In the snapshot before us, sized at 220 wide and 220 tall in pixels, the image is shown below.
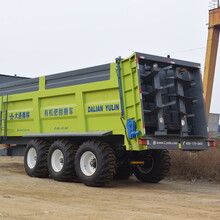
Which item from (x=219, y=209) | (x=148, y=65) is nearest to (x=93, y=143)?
(x=148, y=65)

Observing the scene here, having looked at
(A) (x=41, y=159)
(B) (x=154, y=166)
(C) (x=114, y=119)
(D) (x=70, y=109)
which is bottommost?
(B) (x=154, y=166)

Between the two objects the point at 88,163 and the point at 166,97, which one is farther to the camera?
the point at 166,97

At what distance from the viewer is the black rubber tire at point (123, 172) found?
11.6 meters

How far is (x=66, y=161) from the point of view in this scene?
10.2 metres

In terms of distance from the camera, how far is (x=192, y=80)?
10469mm

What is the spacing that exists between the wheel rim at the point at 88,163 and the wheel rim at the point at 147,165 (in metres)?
1.94

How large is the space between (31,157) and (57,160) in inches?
46.5

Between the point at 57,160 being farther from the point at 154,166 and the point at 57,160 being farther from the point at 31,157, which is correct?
the point at 154,166

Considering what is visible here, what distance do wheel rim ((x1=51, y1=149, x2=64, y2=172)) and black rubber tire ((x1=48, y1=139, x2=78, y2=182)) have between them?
0.12 m

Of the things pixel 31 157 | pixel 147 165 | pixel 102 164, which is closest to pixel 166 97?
pixel 147 165

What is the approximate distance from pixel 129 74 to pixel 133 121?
1.09 m

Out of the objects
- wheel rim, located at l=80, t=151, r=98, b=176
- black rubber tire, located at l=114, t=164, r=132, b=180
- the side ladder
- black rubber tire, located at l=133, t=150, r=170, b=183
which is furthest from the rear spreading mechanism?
the side ladder

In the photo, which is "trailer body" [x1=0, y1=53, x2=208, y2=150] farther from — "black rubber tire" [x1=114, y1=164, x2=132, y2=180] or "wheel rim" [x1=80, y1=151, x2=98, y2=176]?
"black rubber tire" [x1=114, y1=164, x2=132, y2=180]

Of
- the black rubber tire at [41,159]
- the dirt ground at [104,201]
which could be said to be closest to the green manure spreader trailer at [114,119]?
the black rubber tire at [41,159]
